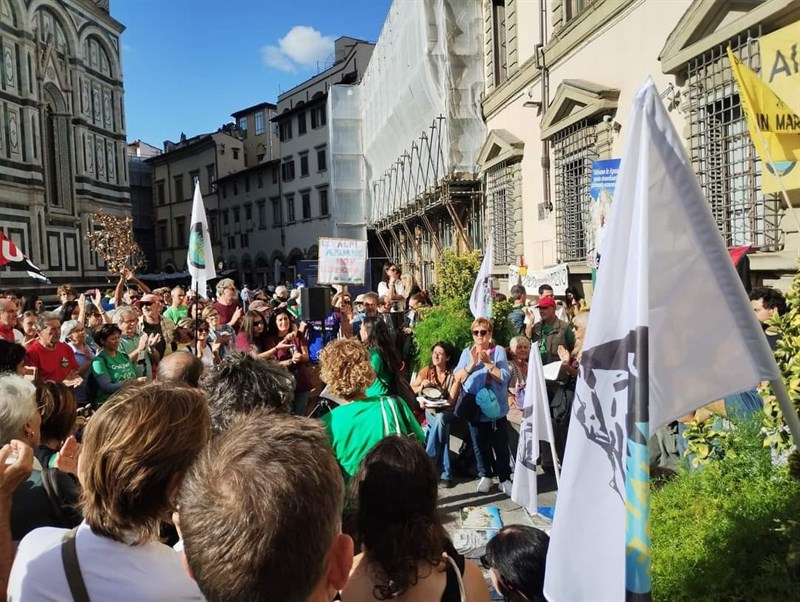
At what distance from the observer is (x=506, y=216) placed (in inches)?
599

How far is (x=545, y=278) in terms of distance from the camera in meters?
11.5

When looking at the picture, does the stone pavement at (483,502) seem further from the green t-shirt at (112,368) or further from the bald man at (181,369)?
the green t-shirt at (112,368)

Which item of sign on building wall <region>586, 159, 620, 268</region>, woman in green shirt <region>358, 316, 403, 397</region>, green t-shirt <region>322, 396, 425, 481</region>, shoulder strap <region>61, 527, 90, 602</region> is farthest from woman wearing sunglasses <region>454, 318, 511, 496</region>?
shoulder strap <region>61, 527, 90, 602</region>

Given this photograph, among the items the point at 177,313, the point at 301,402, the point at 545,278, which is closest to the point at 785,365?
the point at 301,402

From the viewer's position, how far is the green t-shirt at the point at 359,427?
330cm

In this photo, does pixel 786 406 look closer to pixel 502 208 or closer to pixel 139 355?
pixel 139 355

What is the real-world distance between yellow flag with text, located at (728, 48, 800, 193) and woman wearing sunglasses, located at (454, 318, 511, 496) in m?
2.68

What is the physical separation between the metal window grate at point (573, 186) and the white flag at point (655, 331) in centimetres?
909

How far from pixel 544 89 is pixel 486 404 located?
9244mm

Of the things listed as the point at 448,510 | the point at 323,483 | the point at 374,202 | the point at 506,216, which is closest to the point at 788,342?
the point at 323,483

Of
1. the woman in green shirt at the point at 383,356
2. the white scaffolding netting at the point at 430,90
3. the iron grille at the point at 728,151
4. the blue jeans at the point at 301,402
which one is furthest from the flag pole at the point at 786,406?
the white scaffolding netting at the point at 430,90

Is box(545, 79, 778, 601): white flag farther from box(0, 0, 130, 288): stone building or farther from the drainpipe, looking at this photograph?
box(0, 0, 130, 288): stone building

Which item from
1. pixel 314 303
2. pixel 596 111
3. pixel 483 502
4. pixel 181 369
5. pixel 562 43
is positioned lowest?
pixel 483 502

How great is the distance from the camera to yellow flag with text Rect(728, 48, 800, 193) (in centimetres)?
474
